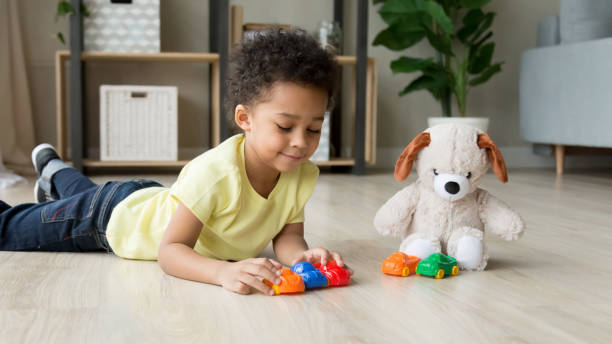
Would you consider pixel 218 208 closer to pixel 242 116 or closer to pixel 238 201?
pixel 238 201

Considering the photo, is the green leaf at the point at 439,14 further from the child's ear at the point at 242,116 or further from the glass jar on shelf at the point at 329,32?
the child's ear at the point at 242,116

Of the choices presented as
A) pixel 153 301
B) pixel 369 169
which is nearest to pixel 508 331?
pixel 153 301

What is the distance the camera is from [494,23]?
342 cm

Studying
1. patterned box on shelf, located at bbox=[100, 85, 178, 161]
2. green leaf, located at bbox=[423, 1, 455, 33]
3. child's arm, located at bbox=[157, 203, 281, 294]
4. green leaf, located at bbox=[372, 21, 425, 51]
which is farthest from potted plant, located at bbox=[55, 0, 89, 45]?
child's arm, located at bbox=[157, 203, 281, 294]

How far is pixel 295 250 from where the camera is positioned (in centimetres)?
110

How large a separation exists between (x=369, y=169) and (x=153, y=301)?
7.65 feet

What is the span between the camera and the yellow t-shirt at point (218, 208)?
99cm

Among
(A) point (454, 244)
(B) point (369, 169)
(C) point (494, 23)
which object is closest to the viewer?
(A) point (454, 244)

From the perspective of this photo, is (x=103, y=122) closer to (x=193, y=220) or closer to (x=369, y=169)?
(x=369, y=169)

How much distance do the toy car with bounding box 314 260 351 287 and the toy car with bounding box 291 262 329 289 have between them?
0.01 m

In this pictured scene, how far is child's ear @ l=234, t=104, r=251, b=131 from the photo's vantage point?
1.02 metres

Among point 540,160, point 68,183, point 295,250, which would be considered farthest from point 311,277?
point 540,160

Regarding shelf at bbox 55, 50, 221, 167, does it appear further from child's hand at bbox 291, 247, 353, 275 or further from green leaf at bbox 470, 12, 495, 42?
child's hand at bbox 291, 247, 353, 275

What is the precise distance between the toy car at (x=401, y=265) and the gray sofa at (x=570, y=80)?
183 centimetres
